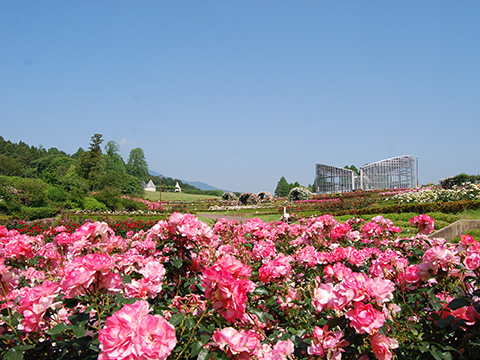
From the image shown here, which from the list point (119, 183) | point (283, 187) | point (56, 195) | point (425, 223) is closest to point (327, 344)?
point (425, 223)

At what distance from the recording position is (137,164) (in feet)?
242

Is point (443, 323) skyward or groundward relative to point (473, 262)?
groundward

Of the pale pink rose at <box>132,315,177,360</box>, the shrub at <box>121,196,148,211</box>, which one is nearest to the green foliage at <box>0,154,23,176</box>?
the shrub at <box>121,196,148,211</box>

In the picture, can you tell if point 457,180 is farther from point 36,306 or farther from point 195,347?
point 36,306

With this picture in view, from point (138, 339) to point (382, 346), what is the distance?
81cm

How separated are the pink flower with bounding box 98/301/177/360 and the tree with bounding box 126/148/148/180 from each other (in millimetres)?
75331

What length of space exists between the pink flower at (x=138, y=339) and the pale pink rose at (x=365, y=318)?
24.0 inches

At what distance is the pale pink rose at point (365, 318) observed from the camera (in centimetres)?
108

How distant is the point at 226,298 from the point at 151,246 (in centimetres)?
115

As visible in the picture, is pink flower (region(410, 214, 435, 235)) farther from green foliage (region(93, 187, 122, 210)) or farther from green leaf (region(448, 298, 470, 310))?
green foliage (region(93, 187, 122, 210))

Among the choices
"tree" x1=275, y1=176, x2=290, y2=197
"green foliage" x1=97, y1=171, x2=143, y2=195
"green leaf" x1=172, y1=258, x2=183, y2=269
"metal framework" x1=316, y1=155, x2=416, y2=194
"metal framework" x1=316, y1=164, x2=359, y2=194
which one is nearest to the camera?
"green leaf" x1=172, y1=258, x2=183, y2=269

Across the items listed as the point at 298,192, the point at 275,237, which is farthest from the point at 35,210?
the point at 298,192

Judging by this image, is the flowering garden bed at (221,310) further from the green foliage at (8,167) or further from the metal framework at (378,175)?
the green foliage at (8,167)

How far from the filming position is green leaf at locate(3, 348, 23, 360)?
3.45 ft
